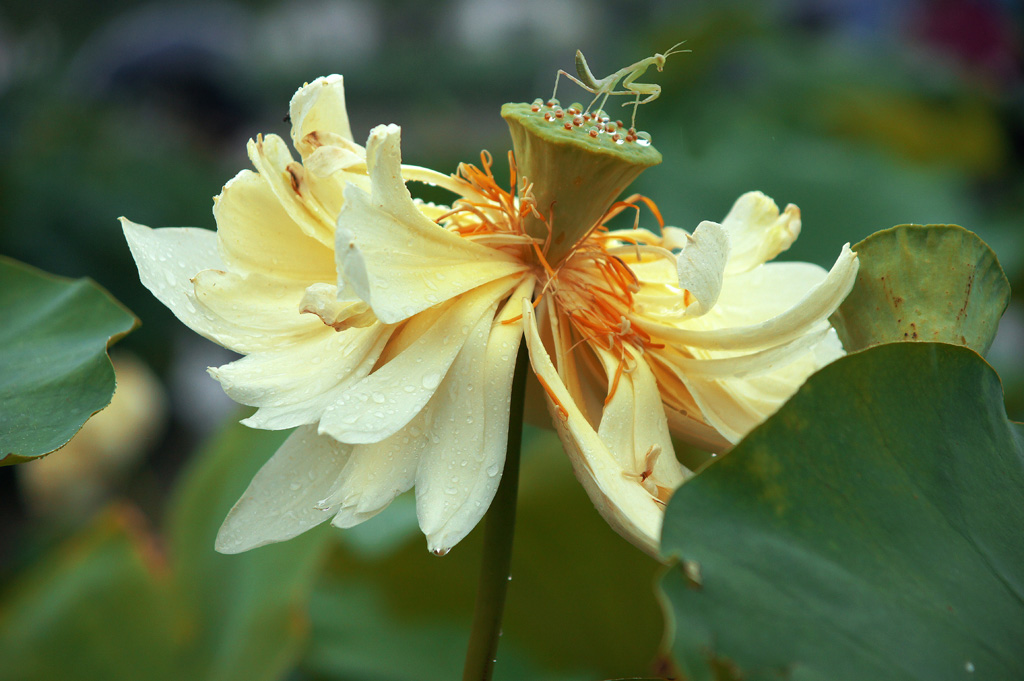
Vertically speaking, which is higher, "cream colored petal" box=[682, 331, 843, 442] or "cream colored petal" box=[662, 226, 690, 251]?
"cream colored petal" box=[662, 226, 690, 251]

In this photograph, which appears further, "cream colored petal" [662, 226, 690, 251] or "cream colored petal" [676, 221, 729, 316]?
"cream colored petal" [662, 226, 690, 251]

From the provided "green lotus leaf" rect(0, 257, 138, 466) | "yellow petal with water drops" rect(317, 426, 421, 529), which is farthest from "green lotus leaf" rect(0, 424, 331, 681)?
"yellow petal with water drops" rect(317, 426, 421, 529)

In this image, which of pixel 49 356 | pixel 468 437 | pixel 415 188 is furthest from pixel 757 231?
pixel 415 188

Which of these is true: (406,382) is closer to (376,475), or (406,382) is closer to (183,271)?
(376,475)

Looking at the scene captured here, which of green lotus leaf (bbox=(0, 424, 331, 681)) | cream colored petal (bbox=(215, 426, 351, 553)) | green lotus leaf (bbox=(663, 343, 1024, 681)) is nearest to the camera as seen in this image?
green lotus leaf (bbox=(663, 343, 1024, 681))

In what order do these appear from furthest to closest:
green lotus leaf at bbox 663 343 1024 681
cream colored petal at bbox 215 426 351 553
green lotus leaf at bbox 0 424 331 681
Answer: green lotus leaf at bbox 0 424 331 681 → cream colored petal at bbox 215 426 351 553 → green lotus leaf at bbox 663 343 1024 681

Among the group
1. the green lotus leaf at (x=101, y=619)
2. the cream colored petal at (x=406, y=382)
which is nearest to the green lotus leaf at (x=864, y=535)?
the cream colored petal at (x=406, y=382)

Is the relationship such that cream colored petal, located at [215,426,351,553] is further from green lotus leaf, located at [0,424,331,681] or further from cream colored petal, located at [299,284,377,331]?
green lotus leaf, located at [0,424,331,681]

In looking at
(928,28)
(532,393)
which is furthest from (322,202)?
(928,28)
